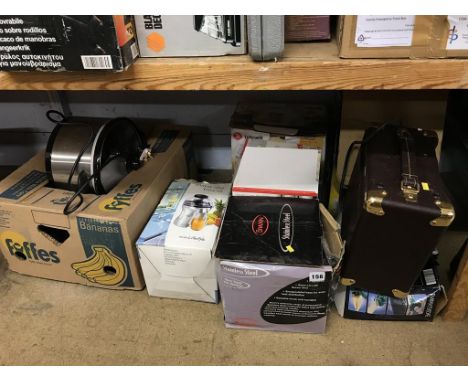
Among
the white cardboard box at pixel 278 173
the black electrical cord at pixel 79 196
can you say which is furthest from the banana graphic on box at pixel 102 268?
A: the white cardboard box at pixel 278 173

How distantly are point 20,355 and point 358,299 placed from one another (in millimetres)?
884

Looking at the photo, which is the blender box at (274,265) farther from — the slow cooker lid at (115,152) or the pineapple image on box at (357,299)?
the slow cooker lid at (115,152)

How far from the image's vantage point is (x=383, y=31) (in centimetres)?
73

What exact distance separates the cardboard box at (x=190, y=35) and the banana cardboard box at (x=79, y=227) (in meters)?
0.45

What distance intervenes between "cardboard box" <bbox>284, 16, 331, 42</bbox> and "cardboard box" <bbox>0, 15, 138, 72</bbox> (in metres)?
0.33

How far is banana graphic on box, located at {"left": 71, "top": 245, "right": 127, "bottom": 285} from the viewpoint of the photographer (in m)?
1.12

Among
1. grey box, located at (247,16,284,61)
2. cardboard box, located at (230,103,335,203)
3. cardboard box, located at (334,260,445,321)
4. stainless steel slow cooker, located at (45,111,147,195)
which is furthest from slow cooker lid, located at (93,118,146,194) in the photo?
cardboard box, located at (334,260,445,321)

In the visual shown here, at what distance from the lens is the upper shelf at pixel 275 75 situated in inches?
29.5

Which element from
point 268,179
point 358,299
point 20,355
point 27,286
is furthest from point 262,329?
point 27,286

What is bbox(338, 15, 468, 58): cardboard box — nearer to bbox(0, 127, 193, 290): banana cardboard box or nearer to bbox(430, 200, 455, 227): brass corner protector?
bbox(430, 200, 455, 227): brass corner protector

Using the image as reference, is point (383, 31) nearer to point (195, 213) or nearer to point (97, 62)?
point (97, 62)

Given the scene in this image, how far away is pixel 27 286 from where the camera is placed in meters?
1.23

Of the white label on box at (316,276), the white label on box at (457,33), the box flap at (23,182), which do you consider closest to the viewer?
the white label on box at (457,33)

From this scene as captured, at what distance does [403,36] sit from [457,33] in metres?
0.09
